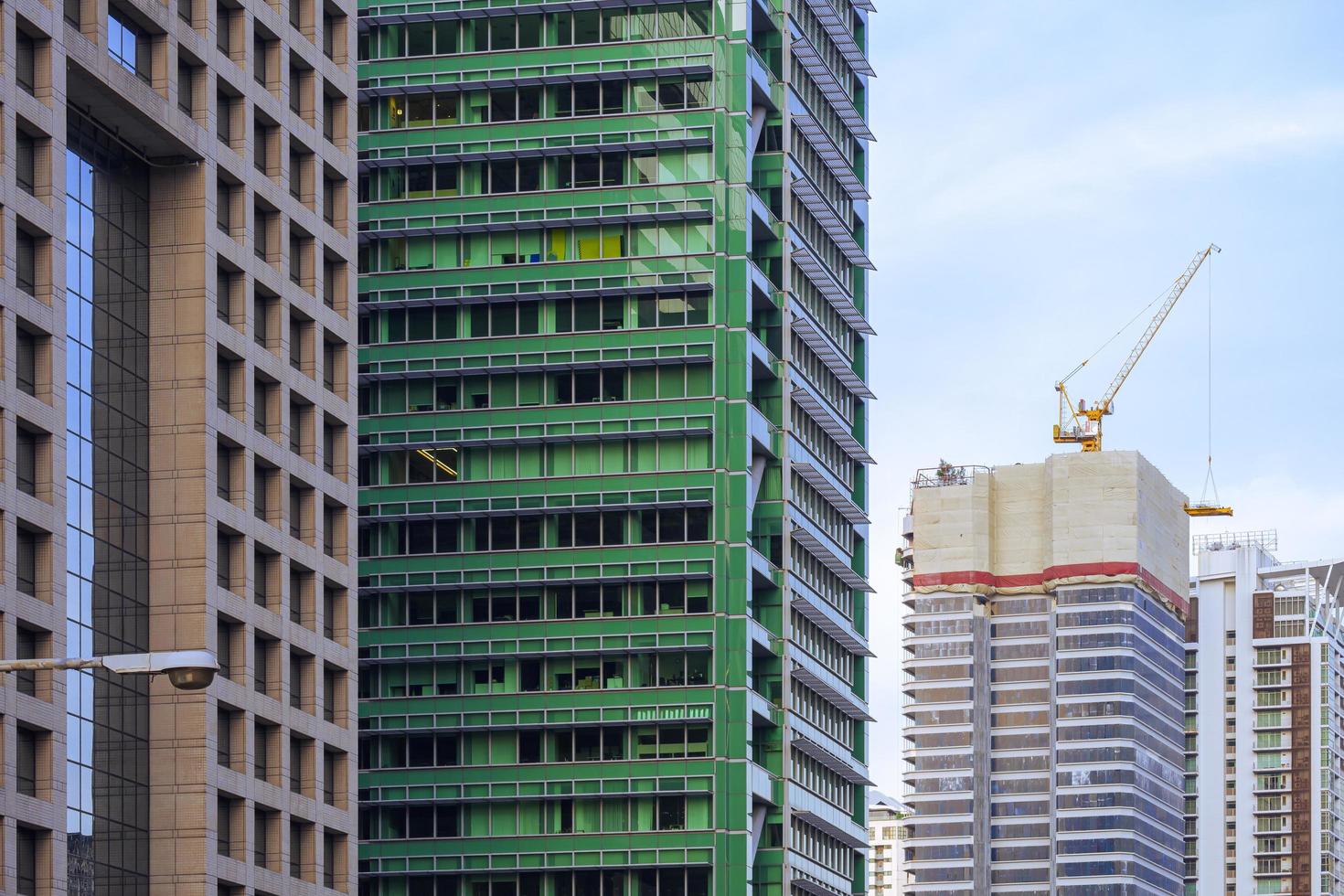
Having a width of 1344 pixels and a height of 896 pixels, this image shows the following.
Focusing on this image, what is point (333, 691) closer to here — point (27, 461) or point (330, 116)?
point (330, 116)

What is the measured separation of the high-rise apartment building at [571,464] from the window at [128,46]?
45583mm

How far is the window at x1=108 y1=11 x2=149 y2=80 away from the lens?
101188 millimetres

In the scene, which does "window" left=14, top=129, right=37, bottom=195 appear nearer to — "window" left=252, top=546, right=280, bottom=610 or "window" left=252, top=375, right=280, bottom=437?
"window" left=252, top=375, right=280, bottom=437

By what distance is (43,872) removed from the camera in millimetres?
90375

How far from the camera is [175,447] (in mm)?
103312

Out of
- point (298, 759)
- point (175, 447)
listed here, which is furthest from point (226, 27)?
point (298, 759)

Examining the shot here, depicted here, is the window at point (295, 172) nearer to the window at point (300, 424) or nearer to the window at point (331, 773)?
the window at point (300, 424)

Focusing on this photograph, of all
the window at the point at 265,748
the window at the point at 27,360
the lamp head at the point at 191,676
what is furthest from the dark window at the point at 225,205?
the lamp head at the point at 191,676

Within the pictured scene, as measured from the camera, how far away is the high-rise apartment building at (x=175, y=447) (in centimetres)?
9250

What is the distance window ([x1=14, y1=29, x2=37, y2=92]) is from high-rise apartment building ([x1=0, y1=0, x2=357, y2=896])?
0.13 metres

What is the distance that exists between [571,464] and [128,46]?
49.5 m

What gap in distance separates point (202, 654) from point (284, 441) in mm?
67478

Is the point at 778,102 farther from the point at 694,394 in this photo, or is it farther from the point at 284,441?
the point at 284,441

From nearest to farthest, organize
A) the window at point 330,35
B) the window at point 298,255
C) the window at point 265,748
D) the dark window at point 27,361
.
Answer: the dark window at point 27,361 < the window at point 265,748 < the window at point 298,255 < the window at point 330,35
